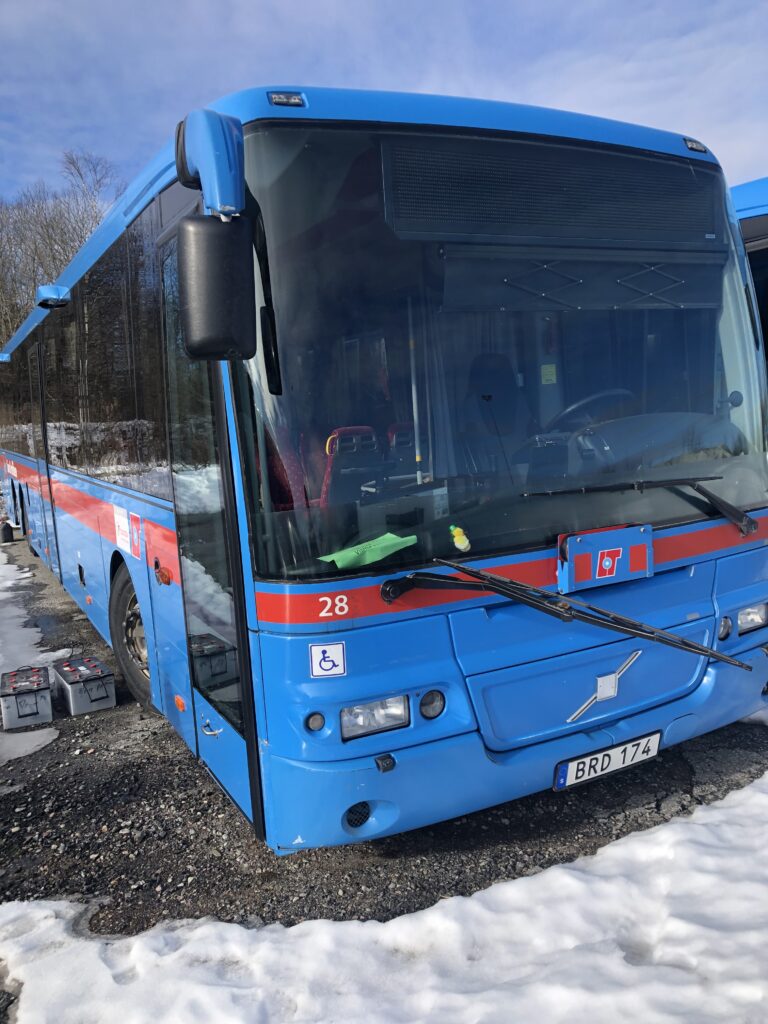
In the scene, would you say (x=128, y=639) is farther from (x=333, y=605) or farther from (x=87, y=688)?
(x=333, y=605)

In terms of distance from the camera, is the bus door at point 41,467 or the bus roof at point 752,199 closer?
the bus roof at point 752,199

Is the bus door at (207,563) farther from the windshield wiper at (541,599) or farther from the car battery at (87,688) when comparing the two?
the car battery at (87,688)

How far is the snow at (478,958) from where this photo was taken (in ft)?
7.80

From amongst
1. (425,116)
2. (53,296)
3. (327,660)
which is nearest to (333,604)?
(327,660)

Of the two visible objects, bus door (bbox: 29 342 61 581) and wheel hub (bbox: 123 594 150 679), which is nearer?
wheel hub (bbox: 123 594 150 679)

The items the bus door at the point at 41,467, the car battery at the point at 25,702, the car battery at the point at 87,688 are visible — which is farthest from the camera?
the bus door at the point at 41,467

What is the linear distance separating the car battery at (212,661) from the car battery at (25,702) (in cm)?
204

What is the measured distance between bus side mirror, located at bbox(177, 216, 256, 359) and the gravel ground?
6.94 feet

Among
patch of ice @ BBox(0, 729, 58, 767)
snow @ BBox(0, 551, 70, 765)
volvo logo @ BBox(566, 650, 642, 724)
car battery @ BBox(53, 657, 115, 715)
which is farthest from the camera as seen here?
car battery @ BBox(53, 657, 115, 715)

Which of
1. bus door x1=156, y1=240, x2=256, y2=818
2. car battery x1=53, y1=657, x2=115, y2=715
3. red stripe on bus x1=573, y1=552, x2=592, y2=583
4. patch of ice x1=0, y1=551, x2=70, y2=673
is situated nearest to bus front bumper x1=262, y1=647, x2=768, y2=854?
bus door x1=156, y1=240, x2=256, y2=818

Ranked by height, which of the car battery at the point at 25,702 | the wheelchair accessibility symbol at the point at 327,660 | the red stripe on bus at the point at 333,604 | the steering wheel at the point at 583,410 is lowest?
the car battery at the point at 25,702

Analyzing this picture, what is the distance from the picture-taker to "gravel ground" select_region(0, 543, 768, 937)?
10.2 ft

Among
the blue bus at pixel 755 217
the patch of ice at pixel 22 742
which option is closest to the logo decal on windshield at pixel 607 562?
the patch of ice at pixel 22 742

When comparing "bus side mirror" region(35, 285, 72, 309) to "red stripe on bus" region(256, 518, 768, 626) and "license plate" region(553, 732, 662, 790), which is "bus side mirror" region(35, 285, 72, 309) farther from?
"license plate" region(553, 732, 662, 790)
